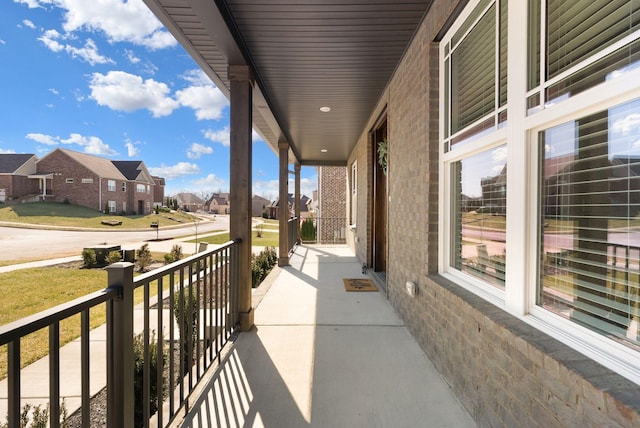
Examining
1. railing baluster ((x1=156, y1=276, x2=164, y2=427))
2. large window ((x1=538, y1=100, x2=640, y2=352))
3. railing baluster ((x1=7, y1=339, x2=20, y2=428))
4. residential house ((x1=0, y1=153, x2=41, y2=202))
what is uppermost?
residential house ((x1=0, y1=153, x2=41, y2=202))

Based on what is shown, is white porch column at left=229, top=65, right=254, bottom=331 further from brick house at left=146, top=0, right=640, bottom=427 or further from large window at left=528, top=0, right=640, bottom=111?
large window at left=528, top=0, right=640, bottom=111

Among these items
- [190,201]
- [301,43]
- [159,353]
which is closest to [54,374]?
[159,353]

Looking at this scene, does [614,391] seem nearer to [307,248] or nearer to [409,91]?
[409,91]

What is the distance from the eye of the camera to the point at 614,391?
95 cm

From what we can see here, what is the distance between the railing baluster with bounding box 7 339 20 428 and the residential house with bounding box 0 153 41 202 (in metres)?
43.3

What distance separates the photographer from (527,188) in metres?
1.49

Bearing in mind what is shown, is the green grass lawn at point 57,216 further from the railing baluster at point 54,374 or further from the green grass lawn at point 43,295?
the railing baluster at point 54,374

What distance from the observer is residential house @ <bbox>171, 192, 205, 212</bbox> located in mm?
68438

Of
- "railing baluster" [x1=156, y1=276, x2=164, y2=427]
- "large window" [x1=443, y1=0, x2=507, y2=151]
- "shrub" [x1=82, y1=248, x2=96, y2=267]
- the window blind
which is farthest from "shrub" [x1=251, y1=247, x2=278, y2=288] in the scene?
"shrub" [x1=82, y1=248, x2=96, y2=267]

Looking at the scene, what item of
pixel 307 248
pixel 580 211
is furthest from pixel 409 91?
pixel 307 248

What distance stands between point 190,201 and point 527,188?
78637 millimetres

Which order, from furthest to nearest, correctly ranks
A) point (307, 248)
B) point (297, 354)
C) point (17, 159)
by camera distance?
1. point (17, 159)
2. point (307, 248)
3. point (297, 354)

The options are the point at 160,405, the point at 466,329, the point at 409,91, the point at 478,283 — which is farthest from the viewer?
the point at 409,91

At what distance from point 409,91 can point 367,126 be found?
2.65 m
